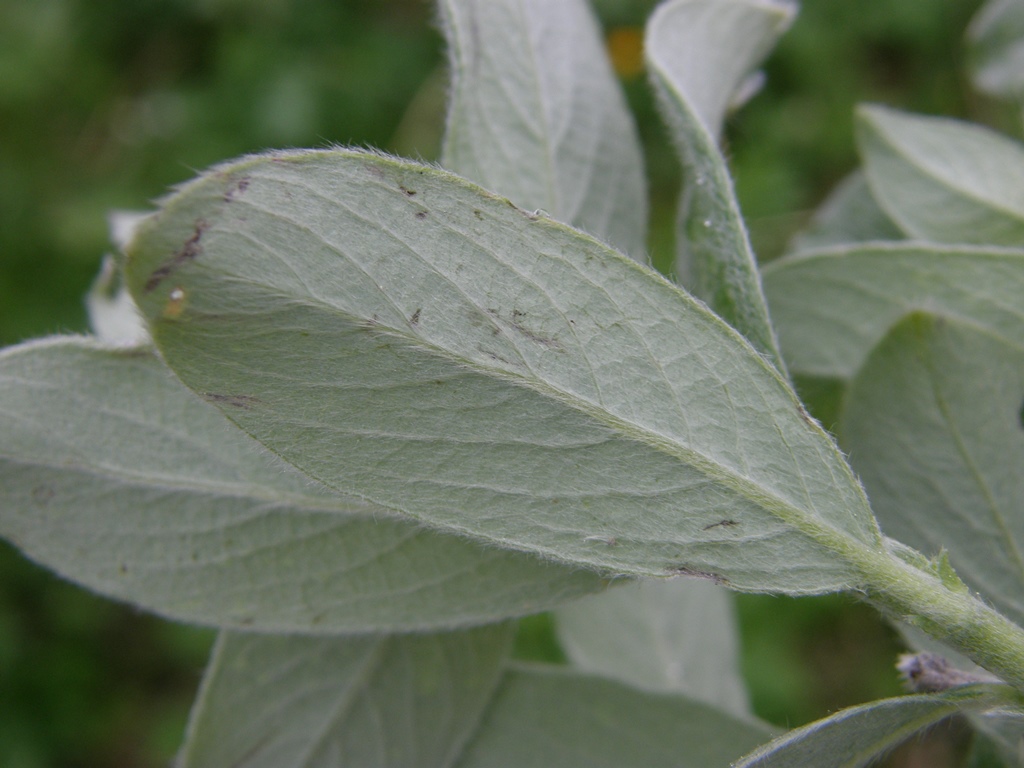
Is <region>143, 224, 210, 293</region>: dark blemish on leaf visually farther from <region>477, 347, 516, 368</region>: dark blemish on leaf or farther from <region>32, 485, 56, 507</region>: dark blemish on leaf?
<region>32, 485, 56, 507</region>: dark blemish on leaf

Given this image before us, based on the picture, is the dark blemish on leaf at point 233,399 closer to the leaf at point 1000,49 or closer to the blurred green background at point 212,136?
the leaf at point 1000,49

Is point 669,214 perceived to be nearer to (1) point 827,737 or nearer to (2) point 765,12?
(2) point 765,12

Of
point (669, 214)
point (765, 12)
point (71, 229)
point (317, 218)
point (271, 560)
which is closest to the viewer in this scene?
point (317, 218)

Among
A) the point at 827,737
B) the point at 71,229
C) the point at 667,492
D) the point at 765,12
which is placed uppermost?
the point at 765,12

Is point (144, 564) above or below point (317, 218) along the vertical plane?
below

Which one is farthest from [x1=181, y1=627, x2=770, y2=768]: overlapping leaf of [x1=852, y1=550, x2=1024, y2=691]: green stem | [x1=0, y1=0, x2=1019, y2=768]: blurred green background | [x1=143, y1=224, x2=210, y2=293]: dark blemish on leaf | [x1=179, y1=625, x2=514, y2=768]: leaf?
[x1=0, y1=0, x2=1019, y2=768]: blurred green background

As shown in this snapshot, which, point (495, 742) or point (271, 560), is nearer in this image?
point (271, 560)

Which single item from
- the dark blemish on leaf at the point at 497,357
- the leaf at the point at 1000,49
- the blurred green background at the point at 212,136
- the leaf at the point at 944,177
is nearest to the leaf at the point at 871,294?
the leaf at the point at 944,177

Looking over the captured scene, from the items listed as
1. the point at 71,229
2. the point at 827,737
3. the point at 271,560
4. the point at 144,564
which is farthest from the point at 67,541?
the point at 71,229
